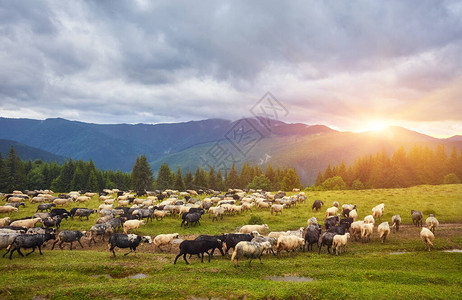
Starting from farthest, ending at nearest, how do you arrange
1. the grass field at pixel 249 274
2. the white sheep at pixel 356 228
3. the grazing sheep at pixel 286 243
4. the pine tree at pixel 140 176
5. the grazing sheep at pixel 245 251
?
the pine tree at pixel 140 176 < the white sheep at pixel 356 228 < the grazing sheep at pixel 286 243 < the grazing sheep at pixel 245 251 < the grass field at pixel 249 274

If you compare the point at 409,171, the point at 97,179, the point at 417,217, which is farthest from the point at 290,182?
the point at 97,179

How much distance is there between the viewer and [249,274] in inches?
580

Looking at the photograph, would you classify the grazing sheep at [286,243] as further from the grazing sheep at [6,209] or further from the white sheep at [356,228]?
the grazing sheep at [6,209]

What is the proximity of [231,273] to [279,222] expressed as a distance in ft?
58.3

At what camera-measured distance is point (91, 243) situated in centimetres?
2270

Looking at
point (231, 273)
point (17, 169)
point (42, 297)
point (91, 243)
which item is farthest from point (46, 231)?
point (17, 169)

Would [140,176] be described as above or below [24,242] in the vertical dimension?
below

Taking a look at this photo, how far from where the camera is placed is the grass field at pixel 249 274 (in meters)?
12.1

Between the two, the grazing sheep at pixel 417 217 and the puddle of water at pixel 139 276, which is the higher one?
the grazing sheep at pixel 417 217

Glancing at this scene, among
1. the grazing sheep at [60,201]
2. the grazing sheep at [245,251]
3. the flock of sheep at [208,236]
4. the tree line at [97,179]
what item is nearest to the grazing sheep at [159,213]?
the flock of sheep at [208,236]

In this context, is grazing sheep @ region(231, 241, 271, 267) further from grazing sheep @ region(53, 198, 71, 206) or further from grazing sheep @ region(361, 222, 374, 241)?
grazing sheep @ region(53, 198, 71, 206)

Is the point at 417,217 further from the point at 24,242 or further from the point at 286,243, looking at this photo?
the point at 24,242

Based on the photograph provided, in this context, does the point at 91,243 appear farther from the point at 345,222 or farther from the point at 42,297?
the point at 345,222

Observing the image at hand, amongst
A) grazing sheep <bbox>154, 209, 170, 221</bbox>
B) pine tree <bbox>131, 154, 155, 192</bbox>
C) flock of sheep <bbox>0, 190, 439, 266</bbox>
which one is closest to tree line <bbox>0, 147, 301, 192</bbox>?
pine tree <bbox>131, 154, 155, 192</bbox>
